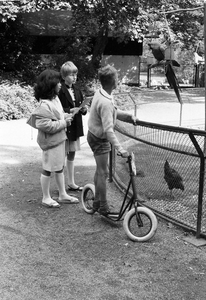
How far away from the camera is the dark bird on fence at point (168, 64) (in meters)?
3.84

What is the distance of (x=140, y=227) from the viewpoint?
158 inches

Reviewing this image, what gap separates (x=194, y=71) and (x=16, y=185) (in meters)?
25.4

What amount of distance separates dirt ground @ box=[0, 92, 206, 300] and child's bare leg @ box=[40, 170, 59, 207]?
0.08 meters

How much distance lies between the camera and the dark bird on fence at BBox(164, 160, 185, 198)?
4488 mm

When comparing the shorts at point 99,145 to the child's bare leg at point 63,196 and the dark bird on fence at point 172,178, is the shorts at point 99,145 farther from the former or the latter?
the child's bare leg at point 63,196

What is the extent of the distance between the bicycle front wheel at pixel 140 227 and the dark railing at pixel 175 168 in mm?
454

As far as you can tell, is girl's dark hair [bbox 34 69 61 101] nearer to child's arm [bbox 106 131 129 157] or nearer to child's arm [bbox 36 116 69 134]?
child's arm [bbox 36 116 69 134]

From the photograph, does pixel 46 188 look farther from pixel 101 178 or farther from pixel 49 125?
pixel 101 178

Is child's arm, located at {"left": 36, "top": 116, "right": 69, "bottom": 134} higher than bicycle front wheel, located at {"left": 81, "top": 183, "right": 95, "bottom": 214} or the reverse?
higher

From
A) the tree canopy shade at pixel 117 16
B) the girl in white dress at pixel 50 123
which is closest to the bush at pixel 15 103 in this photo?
the tree canopy shade at pixel 117 16

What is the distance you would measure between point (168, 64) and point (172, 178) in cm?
132

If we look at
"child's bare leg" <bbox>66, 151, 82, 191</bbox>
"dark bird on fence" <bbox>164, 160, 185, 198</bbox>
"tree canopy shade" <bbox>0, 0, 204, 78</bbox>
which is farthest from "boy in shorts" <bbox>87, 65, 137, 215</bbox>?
"tree canopy shade" <bbox>0, 0, 204, 78</bbox>

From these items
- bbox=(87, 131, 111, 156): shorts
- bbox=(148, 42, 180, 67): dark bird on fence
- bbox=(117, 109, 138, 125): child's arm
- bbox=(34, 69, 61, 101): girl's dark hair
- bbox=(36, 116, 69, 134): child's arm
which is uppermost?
bbox=(148, 42, 180, 67): dark bird on fence

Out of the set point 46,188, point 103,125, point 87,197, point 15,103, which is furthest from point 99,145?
point 15,103
